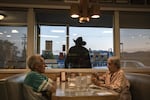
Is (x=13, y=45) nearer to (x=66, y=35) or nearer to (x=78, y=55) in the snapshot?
(x=66, y=35)

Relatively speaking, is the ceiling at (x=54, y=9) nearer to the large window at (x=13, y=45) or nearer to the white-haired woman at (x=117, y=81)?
the large window at (x=13, y=45)

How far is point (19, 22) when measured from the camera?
4852 mm

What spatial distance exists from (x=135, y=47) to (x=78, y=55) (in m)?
1.28

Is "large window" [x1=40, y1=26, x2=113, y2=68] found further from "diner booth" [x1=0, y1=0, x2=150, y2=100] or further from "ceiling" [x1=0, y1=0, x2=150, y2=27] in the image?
"ceiling" [x1=0, y1=0, x2=150, y2=27]

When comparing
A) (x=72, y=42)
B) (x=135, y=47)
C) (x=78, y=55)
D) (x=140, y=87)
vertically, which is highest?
(x=72, y=42)

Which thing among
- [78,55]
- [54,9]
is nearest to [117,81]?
[78,55]

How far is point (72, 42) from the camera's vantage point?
4.95 m

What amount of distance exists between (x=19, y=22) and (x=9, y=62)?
843 mm

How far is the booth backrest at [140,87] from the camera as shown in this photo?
9.48ft

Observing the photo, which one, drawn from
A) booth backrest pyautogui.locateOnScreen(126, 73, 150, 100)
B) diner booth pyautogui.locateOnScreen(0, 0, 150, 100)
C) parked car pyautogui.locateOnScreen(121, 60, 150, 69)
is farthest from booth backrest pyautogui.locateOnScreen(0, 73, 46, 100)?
parked car pyautogui.locateOnScreen(121, 60, 150, 69)

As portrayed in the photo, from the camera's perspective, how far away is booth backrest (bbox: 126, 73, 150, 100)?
2.89m

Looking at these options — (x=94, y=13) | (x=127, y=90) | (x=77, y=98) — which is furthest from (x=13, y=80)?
(x=127, y=90)

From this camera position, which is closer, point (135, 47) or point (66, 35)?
point (66, 35)

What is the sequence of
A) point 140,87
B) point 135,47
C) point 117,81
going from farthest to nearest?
point 135,47 < point 117,81 < point 140,87
